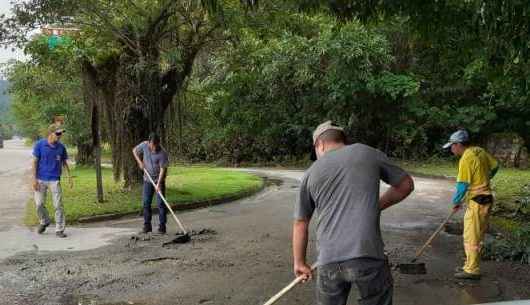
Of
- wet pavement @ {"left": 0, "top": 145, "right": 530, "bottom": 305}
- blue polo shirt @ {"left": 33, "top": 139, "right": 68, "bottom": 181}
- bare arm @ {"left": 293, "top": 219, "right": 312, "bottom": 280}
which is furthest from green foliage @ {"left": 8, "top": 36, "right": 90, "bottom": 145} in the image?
bare arm @ {"left": 293, "top": 219, "right": 312, "bottom": 280}

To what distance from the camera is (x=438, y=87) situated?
88.3 feet

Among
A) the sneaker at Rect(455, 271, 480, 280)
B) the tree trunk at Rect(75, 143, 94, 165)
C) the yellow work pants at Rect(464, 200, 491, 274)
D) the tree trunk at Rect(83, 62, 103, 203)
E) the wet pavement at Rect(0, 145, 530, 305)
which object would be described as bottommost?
the tree trunk at Rect(75, 143, 94, 165)

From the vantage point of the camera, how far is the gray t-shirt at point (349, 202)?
3.43 metres

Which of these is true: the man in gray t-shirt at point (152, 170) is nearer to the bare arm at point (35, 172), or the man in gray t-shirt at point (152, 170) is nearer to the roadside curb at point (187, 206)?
the bare arm at point (35, 172)

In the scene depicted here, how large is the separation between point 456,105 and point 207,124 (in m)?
13.1

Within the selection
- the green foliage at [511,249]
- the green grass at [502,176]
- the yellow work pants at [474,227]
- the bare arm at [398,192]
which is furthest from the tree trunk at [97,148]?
the bare arm at [398,192]

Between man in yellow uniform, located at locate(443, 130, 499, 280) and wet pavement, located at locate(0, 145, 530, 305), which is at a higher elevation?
man in yellow uniform, located at locate(443, 130, 499, 280)

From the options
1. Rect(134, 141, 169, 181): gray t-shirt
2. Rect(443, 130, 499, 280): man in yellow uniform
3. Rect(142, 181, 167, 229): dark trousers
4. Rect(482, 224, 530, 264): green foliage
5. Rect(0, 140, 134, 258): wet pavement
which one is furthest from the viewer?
Rect(134, 141, 169, 181): gray t-shirt

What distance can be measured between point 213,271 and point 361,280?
422 cm

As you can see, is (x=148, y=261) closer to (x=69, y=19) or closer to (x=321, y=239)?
(x=321, y=239)

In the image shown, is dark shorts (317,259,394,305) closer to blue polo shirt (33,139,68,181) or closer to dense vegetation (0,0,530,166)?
dense vegetation (0,0,530,166)

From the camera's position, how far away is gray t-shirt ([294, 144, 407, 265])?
3.43 metres

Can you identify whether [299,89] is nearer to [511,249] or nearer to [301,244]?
[511,249]

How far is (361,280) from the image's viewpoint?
3391 millimetres
